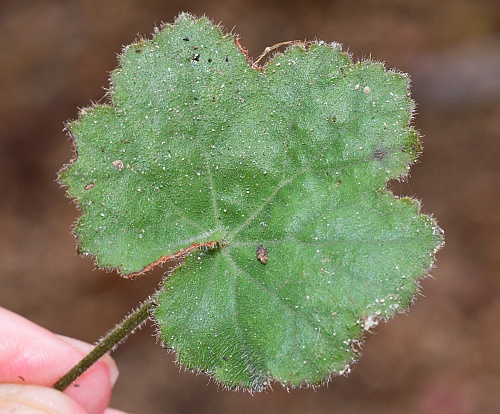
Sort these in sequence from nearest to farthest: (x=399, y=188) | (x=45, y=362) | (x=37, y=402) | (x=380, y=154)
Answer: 1. (x=380, y=154)
2. (x=37, y=402)
3. (x=45, y=362)
4. (x=399, y=188)

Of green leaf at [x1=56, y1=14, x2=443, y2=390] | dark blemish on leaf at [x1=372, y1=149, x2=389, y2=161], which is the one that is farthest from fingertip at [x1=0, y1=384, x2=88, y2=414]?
dark blemish on leaf at [x1=372, y1=149, x2=389, y2=161]

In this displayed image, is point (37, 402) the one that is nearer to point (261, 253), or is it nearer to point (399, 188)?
point (261, 253)

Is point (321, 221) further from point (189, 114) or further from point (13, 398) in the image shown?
point (13, 398)

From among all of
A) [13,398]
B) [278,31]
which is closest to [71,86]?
[278,31]

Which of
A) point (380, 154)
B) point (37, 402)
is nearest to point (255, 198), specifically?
point (380, 154)

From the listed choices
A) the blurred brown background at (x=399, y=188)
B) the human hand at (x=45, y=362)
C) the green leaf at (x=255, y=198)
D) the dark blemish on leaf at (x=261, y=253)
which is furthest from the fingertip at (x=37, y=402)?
the blurred brown background at (x=399, y=188)

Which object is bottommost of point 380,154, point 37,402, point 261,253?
point 37,402

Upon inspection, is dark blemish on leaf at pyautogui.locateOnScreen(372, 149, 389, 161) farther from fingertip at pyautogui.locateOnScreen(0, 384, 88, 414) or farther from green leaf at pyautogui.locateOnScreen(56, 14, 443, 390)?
fingertip at pyautogui.locateOnScreen(0, 384, 88, 414)
